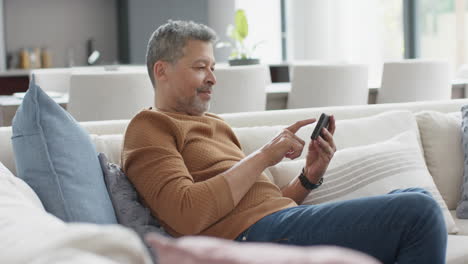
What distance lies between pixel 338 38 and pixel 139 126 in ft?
20.8

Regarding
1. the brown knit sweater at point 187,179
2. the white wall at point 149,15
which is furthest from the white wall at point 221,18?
the brown knit sweater at point 187,179

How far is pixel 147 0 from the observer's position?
29.9 feet

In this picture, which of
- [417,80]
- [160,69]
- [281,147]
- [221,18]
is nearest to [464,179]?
[281,147]

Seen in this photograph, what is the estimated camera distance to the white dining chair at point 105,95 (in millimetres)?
3605

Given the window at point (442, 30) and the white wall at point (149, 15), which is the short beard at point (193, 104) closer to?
the window at point (442, 30)

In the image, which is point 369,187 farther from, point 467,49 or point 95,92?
point 467,49

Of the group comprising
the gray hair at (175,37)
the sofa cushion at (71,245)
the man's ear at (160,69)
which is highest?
the gray hair at (175,37)

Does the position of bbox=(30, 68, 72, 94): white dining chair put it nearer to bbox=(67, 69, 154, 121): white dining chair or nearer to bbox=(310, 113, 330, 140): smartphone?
bbox=(67, 69, 154, 121): white dining chair

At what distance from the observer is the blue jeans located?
1.83 metres

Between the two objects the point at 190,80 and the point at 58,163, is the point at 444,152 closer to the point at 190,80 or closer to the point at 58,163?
the point at 190,80

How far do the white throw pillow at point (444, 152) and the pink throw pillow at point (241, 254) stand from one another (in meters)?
2.03

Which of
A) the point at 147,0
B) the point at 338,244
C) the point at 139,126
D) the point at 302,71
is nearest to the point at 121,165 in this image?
the point at 139,126

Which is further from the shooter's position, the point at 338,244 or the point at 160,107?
the point at 160,107

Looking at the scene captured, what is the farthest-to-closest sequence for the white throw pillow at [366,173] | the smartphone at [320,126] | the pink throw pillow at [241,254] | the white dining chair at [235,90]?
1. the white dining chair at [235,90]
2. the white throw pillow at [366,173]
3. the smartphone at [320,126]
4. the pink throw pillow at [241,254]
